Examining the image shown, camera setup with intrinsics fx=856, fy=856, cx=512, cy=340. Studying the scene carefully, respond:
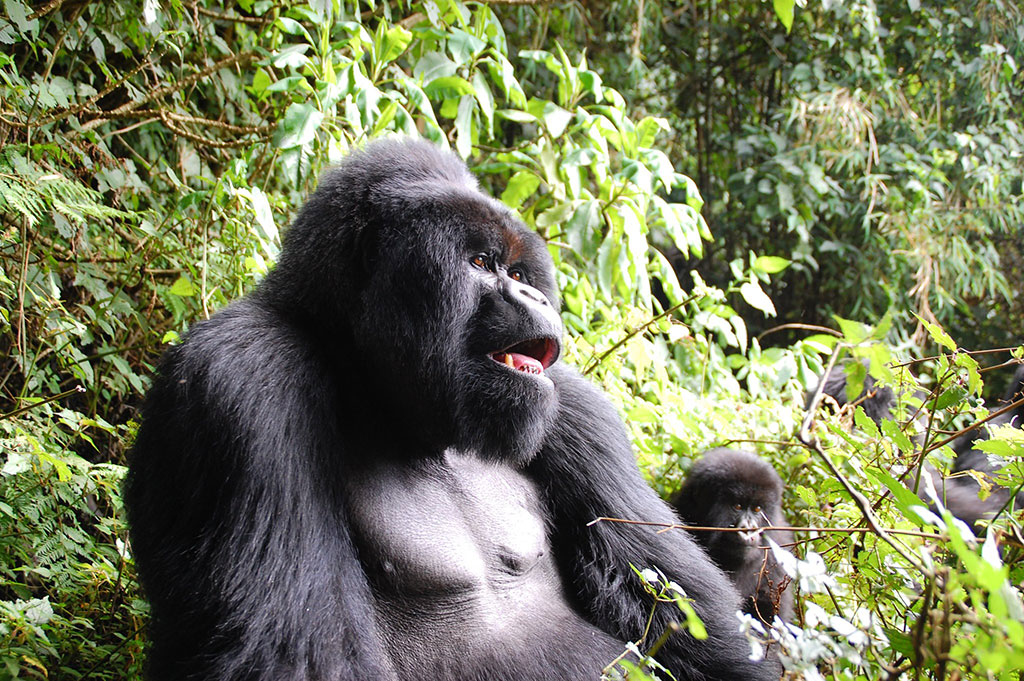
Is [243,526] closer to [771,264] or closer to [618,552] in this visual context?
[618,552]

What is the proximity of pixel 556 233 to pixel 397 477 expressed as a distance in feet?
8.27

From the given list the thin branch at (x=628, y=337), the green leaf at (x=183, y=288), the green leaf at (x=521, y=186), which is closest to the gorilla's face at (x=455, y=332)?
the green leaf at (x=183, y=288)

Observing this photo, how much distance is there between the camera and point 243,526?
176cm

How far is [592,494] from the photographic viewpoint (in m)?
2.44

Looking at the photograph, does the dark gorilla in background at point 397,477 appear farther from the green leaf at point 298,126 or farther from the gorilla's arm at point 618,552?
the green leaf at point 298,126

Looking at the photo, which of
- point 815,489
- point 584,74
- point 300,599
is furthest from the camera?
point 584,74

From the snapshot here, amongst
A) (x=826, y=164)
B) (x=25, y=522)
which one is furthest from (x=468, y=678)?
(x=826, y=164)

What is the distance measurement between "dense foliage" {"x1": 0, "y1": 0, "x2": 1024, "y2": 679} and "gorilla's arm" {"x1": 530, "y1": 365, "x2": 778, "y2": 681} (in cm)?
37

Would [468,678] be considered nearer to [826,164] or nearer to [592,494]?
[592,494]

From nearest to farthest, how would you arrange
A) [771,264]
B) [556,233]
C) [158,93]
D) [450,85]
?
[771,264] < [450,85] < [158,93] < [556,233]

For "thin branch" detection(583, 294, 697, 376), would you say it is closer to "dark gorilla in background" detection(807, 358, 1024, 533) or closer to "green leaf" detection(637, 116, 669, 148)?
"green leaf" detection(637, 116, 669, 148)

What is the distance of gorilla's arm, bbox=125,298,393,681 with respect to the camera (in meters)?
1.73

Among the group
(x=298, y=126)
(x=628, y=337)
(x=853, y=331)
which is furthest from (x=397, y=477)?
(x=628, y=337)

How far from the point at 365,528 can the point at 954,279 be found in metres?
6.47
